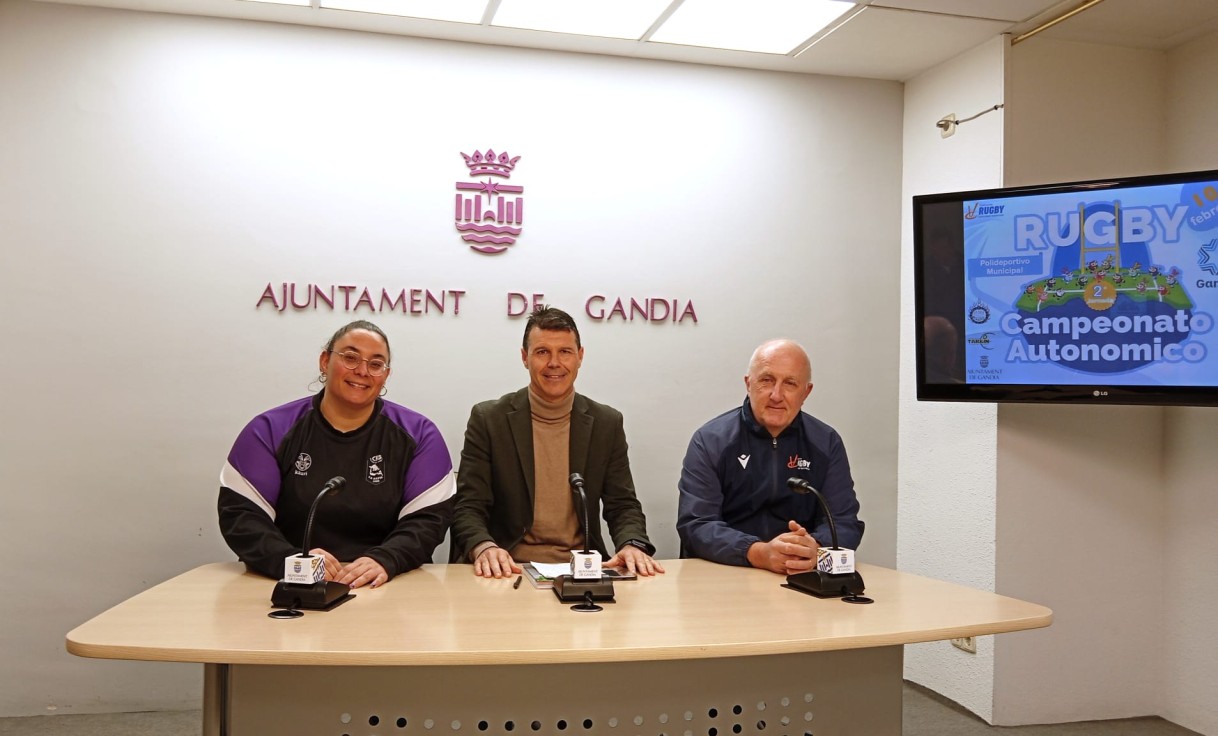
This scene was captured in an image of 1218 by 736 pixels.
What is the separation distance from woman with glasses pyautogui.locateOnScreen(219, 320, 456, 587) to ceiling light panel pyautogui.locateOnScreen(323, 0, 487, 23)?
1426 mm

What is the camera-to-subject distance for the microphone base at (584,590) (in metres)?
2.28

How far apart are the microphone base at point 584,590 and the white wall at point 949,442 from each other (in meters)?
2.10

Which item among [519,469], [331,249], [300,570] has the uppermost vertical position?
[331,249]

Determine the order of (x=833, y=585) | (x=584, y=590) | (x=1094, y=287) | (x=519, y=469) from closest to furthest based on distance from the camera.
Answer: (x=584, y=590), (x=833, y=585), (x=519, y=469), (x=1094, y=287)

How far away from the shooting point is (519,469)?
3291 mm

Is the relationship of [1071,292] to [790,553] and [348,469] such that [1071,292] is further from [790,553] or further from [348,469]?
[348,469]

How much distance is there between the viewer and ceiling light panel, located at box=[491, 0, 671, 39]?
3.60 meters

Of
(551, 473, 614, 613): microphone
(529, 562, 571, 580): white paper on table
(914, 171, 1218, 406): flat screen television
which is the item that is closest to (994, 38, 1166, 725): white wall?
(914, 171, 1218, 406): flat screen television

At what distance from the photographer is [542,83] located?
13.2ft

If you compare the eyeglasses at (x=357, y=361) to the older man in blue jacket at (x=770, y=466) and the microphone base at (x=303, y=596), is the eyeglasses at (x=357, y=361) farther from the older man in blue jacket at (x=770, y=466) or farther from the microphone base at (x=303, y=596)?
the older man in blue jacket at (x=770, y=466)

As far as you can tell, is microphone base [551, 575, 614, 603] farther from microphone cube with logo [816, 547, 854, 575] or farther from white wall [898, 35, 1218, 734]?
white wall [898, 35, 1218, 734]

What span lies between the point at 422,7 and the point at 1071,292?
8.88 feet

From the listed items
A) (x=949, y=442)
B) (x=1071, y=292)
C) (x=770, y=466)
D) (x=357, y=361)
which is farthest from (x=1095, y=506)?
(x=357, y=361)

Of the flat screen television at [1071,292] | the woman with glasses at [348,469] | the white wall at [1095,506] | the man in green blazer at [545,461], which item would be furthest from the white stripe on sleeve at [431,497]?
the white wall at [1095,506]
